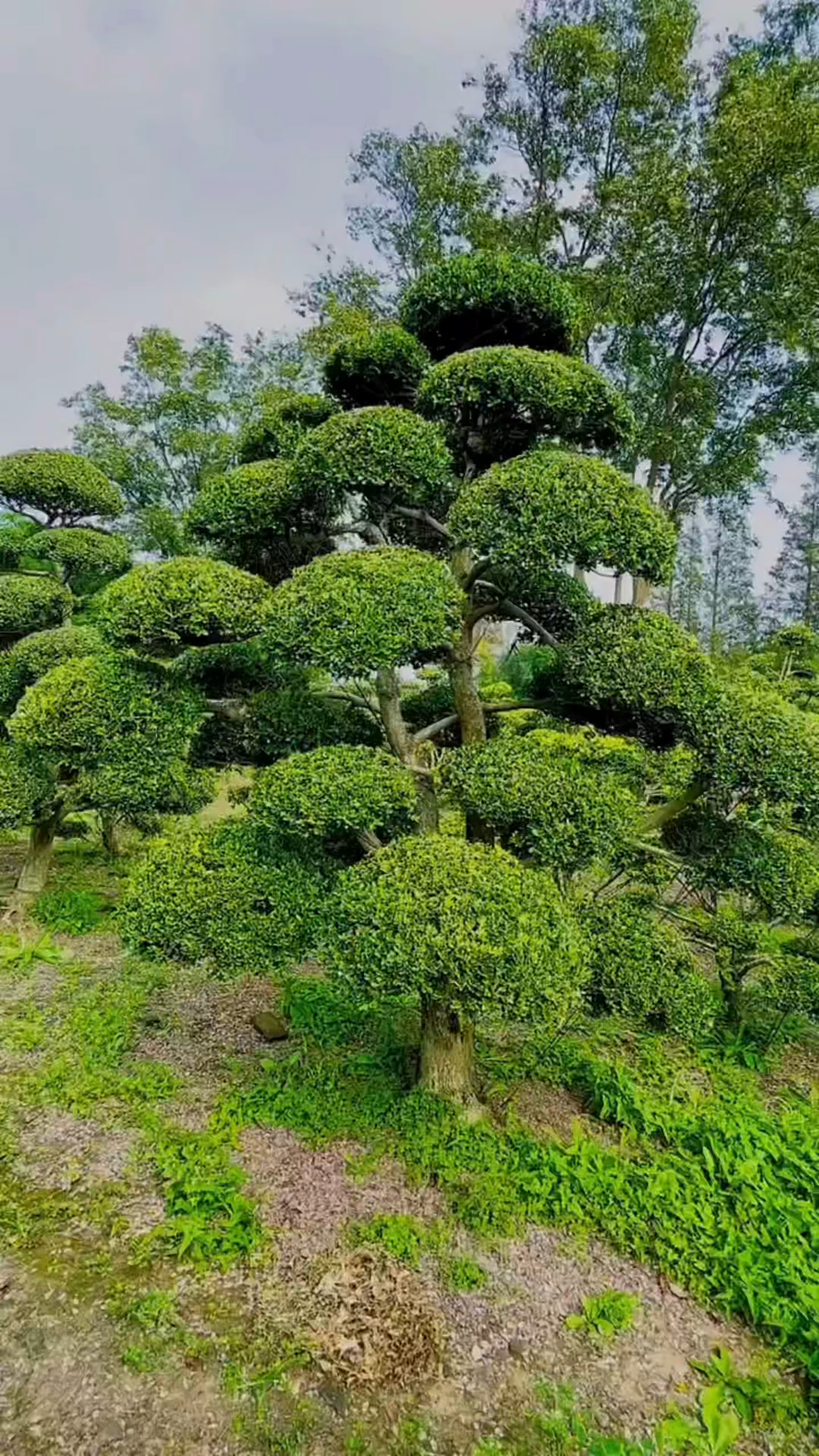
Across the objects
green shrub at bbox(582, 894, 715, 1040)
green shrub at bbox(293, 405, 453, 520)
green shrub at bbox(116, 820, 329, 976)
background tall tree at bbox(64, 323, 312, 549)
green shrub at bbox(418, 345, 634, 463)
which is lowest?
green shrub at bbox(582, 894, 715, 1040)

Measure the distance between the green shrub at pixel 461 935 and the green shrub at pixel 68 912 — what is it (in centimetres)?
433

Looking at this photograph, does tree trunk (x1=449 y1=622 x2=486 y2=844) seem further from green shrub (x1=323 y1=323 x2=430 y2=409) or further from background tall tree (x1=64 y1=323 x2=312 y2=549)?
background tall tree (x1=64 y1=323 x2=312 y2=549)

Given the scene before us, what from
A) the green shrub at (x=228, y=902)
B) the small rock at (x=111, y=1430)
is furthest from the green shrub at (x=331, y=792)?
the small rock at (x=111, y=1430)

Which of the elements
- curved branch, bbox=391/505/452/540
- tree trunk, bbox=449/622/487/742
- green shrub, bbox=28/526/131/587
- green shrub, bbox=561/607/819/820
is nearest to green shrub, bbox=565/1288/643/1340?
green shrub, bbox=561/607/819/820

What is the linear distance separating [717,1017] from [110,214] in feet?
42.3

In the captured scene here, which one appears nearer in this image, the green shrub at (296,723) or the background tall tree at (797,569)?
the green shrub at (296,723)

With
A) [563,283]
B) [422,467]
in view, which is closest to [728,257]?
[563,283]

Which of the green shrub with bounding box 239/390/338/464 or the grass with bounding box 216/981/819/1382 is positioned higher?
the green shrub with bounding box 239/390/338/464

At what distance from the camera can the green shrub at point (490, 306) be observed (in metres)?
3.28

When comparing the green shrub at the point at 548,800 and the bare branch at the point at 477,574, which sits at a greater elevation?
the bare branch at the point at 477,574

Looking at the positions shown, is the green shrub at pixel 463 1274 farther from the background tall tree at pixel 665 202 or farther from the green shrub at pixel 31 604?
the background tall tree at pixel 665 202

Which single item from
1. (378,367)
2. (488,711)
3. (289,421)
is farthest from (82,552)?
(488,711)

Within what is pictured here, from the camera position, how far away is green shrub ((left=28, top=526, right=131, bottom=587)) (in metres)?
6.97

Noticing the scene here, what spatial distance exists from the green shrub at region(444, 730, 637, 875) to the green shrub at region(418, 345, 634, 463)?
1.61 m
